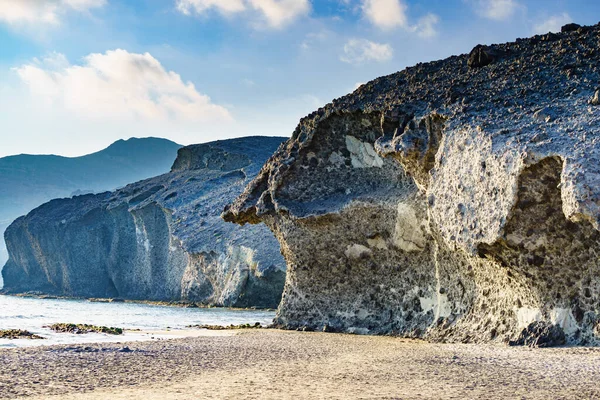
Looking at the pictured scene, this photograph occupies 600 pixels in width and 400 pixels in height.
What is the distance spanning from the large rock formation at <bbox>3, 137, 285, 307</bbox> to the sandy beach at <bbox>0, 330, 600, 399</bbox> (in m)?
29.0

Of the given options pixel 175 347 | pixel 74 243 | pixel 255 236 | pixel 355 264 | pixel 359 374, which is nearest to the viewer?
pixel 359 374

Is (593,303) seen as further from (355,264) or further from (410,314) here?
(355,264)

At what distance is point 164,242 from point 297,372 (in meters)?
51.0

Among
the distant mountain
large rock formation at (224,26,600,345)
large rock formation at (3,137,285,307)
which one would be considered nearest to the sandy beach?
large rock formation at (224,26,600,345)

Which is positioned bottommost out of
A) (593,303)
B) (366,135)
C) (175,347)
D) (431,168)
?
(175,347)

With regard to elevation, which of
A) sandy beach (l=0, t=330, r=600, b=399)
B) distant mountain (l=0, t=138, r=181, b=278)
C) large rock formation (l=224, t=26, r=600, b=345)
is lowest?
sandy beach (l=0, t=330, r=600, b=399)

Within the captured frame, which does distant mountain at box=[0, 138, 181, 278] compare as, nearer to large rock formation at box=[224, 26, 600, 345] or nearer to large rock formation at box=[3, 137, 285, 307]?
large rock formation at box=[3, 137, 285, 307]

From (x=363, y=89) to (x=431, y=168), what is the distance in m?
4.66

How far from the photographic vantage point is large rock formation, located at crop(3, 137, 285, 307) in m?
45.1

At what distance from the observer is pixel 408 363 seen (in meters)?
10.3

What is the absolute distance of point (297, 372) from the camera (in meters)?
9.49

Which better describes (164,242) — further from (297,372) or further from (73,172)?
(73,172)

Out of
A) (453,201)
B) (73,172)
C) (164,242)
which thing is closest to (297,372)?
(453,201)

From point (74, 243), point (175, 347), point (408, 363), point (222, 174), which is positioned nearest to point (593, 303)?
point (408, 363)
